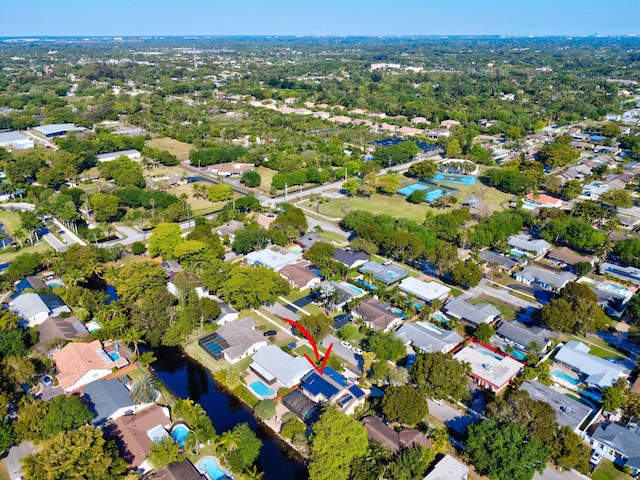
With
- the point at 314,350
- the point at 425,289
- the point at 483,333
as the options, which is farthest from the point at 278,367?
the point at 425,289

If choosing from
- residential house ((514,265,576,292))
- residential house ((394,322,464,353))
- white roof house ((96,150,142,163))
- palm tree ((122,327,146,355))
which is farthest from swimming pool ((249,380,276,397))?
white roof house ((96,150,142,163))

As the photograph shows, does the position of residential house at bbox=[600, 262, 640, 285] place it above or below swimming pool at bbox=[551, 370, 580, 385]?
above

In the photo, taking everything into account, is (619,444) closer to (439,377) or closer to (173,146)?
(439,377)

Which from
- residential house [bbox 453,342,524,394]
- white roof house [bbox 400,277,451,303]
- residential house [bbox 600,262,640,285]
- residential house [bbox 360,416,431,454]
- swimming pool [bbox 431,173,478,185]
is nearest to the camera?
residential house [bbox 360,416,431,454]

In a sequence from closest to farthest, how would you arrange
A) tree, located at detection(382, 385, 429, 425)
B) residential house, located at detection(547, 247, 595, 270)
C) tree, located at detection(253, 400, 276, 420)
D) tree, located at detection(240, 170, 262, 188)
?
tree, located at detection(382, 385, 429, 425) < tree, located at detection(253, 400, 276, 420) < residential house, located at detection(547, 247, 595, 270) < tree, located at detection(240, 170, 262, 188)

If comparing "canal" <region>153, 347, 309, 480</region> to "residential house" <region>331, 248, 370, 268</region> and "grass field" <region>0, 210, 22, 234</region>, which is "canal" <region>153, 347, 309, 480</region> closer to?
"residential house" <region>331, 248, 370, 268</region>

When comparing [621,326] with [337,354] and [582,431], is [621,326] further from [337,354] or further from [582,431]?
[337,354]

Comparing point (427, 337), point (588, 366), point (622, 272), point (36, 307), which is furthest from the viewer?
point (622, 272)
